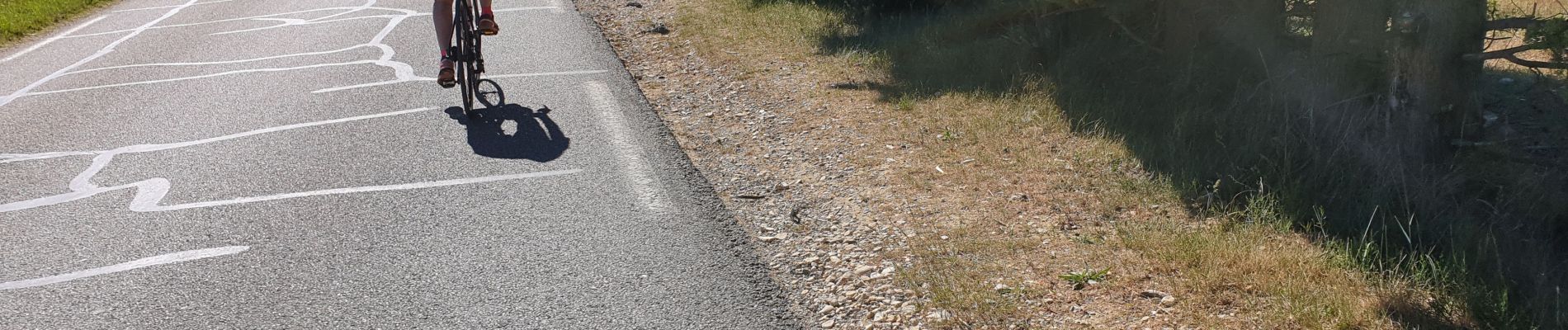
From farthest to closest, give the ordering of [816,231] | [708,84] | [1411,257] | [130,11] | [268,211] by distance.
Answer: [130,11] → [708,84] → [268,211] → [816,231] → [1411,257]

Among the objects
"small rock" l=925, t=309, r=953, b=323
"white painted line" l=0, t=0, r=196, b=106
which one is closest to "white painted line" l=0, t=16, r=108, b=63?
"white painted line" l=0, t=0, r=196, b=106

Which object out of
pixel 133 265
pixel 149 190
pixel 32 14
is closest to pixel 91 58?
pixel 32 14

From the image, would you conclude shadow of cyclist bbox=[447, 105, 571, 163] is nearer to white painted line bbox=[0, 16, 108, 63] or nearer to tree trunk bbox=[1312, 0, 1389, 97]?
tree trunk bbox=[1312, 0, 1389, 97]

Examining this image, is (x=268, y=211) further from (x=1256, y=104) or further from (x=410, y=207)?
(x=1256, y=104)

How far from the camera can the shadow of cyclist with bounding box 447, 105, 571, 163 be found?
661 centimetres

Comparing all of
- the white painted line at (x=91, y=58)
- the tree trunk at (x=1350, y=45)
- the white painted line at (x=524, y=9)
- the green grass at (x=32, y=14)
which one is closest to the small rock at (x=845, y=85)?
the tree trunk at (x=1350, y=45)

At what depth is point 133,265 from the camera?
188 inches

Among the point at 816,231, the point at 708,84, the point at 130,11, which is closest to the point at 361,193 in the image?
the point at 816,231

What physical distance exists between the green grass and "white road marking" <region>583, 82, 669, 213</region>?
7785 mm

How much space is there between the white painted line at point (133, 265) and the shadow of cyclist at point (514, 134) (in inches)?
72.4

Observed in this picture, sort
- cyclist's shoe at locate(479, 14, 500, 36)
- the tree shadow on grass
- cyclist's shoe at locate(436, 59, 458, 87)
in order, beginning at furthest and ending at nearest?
cyclist's shoe at locate(436, 59, 458, 87) → cyclist's shoe at locate(479, 14, 500, 36) → the tree shadow on grass

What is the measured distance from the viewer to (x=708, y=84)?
855cm

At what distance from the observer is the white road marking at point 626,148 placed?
5605mm

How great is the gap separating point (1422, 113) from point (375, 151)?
18.2ft
